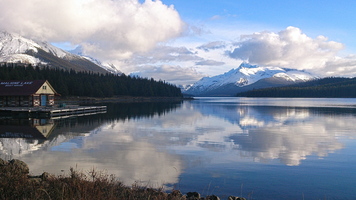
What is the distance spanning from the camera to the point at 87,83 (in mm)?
125438

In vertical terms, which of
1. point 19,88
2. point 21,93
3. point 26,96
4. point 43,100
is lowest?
point 43,100

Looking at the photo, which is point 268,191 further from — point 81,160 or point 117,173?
point 81,160

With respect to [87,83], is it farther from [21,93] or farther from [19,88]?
[21,93]

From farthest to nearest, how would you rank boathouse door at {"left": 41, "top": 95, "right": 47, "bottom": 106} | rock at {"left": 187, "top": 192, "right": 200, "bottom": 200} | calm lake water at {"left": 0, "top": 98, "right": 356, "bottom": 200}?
1. boathouse door at {"left": 41, "top": 95, "right": 47, "bottom": 106}
2. calm lake water at {"left": 0, "top": 98, "right": 356, "bottom": 200}
3. rock at {"left": 187, "top": 192, "right": 200, "bottom": 200}

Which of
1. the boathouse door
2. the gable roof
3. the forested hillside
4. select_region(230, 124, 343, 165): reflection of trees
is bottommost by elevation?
select_region(230, 124, 343, 165): reflection of trees

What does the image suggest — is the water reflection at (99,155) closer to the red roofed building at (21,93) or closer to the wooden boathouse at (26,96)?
the wooden boathouse at (26,96)

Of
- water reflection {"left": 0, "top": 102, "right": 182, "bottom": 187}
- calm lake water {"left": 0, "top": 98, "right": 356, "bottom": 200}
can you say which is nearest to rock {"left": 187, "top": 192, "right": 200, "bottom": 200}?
calm lake water {"left": 0, "top": 98, "right": 356, "bottom": 200}

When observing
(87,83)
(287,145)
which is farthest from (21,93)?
(87,83)

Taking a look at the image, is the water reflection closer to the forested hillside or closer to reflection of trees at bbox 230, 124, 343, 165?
reflection of trees at bbox 230, 124, 343, 165

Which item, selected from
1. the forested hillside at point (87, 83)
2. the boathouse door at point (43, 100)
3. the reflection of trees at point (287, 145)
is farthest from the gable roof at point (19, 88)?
the reflection of trees at point (287, 145)

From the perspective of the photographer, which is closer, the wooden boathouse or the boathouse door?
the wooden boathouse

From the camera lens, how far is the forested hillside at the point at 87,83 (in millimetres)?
104438

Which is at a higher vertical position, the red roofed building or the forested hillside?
the forested hillside

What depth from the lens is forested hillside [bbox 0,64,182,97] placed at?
104438mm
